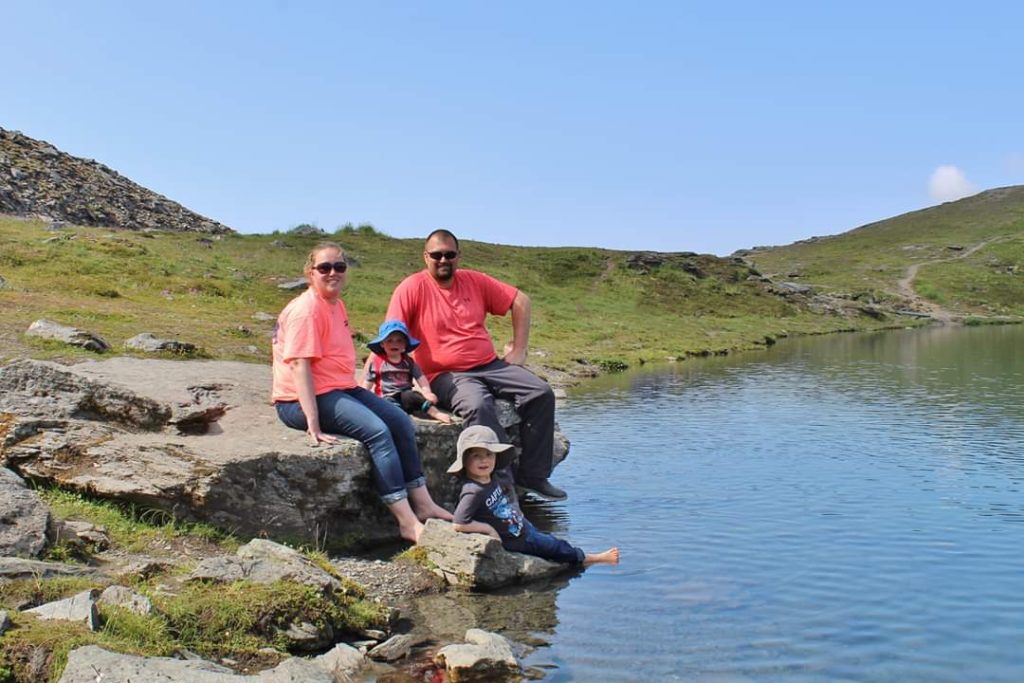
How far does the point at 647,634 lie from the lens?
31.8 ft

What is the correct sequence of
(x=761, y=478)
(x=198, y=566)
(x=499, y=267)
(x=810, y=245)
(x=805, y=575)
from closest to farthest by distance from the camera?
(x=198, y=566) → (x=805, y=575) → (x=761, y=478) → (x=499, y=267) → (x=810, y=245)

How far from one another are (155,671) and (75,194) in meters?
66.9

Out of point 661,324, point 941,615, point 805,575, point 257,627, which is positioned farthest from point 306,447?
point 661,324

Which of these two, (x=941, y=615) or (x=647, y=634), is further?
(x=941, y=615)

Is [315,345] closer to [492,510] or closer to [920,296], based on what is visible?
[492,510]

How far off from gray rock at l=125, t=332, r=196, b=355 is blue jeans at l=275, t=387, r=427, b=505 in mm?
10683

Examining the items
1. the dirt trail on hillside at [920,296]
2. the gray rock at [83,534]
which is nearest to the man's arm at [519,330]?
the gray rock at [83,534]

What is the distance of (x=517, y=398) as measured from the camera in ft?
46.1

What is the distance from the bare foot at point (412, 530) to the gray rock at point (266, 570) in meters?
2.18

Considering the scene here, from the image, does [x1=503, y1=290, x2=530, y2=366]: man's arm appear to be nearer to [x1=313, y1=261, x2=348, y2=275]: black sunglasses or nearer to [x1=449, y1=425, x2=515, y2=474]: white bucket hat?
[x1=449, y1=425, x2=515, y2=474]: white bucket hat

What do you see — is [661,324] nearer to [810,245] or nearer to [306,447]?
[306,447]

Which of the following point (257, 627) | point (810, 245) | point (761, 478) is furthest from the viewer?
point (810, 245)

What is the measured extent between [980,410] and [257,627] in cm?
2606

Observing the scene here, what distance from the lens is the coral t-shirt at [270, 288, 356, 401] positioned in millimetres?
11844
